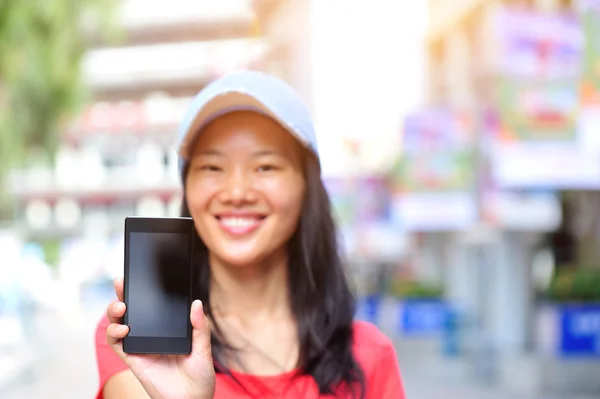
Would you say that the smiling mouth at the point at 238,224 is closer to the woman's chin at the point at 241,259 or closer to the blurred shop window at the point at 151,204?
the woman's chin at the point at 241,259

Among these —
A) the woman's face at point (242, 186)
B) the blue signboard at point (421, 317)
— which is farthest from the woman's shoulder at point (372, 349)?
the blue signboard at point (421, 317)

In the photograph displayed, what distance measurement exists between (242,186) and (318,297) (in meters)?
0.38

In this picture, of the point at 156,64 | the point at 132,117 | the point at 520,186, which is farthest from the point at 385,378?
the point at 156,64

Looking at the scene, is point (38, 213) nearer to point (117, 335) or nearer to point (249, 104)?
point (249, 104)

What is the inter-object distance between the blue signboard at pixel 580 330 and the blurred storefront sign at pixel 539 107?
1.25m

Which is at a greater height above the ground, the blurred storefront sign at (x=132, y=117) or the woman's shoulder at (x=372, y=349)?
the blurred storefront sign at (x=132, y=117)

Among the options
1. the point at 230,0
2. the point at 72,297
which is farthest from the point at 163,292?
the point at 230,0

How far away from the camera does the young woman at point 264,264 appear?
2258 mm

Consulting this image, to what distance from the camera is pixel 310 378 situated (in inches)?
92.0

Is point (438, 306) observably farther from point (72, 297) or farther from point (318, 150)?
point (72, 297)

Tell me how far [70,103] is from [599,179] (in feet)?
22.6

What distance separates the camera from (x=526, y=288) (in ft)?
52.2

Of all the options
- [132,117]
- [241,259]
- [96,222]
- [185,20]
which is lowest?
[96,222]

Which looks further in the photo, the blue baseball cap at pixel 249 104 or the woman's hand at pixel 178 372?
the blue baseball cap at pixel 249 104
